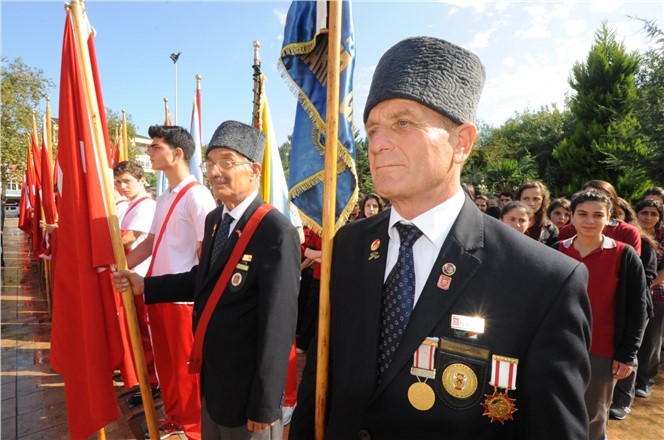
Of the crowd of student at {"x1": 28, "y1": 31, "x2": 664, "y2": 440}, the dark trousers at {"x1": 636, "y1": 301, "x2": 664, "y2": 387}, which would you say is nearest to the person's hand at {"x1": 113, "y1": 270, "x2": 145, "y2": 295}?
the crowd of student at {"x1": 28, "y1": 31, "x2": 664, "y2": 440}

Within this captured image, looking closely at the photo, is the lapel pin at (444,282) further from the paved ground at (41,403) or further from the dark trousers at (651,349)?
the dark trousers at (651,349)

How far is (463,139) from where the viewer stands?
126cm

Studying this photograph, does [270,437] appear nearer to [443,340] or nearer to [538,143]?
[443,340]

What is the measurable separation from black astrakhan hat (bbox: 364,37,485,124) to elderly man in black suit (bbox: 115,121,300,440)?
1.18m

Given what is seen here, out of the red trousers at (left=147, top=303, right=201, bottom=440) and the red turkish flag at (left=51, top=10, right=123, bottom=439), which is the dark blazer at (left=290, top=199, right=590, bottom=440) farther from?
the red trousers at (left=147, top=303, right=201, bottom=440)

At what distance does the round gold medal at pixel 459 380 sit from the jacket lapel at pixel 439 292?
0.40ft

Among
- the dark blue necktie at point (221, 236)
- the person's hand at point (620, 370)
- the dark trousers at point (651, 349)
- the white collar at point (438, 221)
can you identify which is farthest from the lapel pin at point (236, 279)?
the dark trousers at point (651, 349)

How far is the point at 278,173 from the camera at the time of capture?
4.45 metres

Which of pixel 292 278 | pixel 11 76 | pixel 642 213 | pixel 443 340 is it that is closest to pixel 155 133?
pixel 292 278

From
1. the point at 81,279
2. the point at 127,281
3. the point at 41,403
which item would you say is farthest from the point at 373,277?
the point at 41,403

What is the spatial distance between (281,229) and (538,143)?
26093 mm

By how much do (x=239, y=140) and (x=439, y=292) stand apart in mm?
1836

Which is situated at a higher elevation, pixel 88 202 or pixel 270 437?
pixel 88 202

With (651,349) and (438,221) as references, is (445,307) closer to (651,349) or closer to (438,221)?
(438,221)
